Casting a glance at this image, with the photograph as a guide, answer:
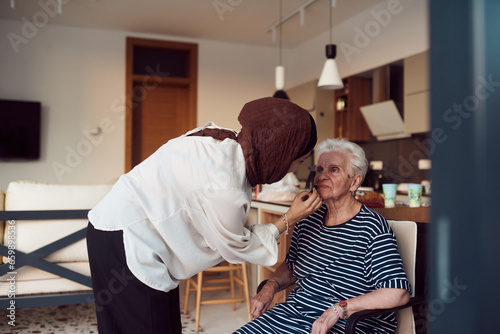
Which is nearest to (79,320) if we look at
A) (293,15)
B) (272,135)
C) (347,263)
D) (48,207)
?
(48,207)

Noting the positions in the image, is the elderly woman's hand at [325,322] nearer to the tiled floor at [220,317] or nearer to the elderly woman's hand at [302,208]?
the elderly woman's hand at [302,208]

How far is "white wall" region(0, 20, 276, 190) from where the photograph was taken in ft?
18.0

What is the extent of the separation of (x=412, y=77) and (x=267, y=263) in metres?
3.46

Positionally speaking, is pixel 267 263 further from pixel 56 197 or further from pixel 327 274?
pixel 56 197

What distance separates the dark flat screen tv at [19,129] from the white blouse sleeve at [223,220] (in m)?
4.90

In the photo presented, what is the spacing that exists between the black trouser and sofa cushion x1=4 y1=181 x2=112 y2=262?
4.88 ft

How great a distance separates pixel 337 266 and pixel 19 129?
4.91 metres

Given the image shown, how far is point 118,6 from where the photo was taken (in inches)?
195

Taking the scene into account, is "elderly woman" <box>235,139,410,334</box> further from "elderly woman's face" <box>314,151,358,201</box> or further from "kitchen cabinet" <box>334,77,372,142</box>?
"kitchen cabinet" <box>334,77,372,142</box>

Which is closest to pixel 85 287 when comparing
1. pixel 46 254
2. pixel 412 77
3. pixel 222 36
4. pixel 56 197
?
pixel 46 254

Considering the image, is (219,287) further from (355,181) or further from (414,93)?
(414,93)

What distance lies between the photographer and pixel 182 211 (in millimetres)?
1211

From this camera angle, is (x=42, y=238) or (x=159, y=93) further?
(x=159, y=93)

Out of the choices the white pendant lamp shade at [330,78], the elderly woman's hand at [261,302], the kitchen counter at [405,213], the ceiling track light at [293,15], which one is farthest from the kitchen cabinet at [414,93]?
the elderly woman's hand at [261,302]
